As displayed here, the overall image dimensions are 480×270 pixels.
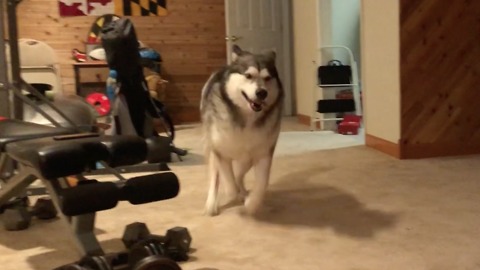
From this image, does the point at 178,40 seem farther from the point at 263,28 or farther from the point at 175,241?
the point at 175,241

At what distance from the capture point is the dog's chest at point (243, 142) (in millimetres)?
2713

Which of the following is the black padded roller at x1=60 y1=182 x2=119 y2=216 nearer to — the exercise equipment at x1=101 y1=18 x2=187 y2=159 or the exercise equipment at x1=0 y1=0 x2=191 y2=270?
the exercise equipment at x1=0 y1=0 x2=191 y2=270

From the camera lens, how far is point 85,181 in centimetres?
186

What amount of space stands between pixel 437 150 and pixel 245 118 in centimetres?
201

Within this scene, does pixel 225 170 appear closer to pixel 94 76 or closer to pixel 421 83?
pixel 421 83

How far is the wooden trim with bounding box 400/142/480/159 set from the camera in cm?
404

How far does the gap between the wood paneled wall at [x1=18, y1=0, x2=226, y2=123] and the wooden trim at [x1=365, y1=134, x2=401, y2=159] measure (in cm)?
309

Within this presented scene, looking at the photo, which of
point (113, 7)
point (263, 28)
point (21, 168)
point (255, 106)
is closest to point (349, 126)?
point (263, 28)

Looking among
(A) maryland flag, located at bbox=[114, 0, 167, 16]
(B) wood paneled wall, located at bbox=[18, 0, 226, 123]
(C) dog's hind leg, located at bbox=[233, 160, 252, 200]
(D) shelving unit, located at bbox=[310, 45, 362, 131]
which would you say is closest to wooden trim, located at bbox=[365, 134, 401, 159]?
(D) shelving unit, located at bbox=[310, 45, 362, 131]

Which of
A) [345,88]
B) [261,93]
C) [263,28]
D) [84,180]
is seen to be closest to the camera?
[84,180]

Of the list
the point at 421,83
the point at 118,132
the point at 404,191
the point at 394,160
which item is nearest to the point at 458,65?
the point at 421,83

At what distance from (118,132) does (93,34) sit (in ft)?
10.2

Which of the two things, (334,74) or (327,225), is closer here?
(327,225)

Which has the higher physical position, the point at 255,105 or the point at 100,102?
the point at 255,105
